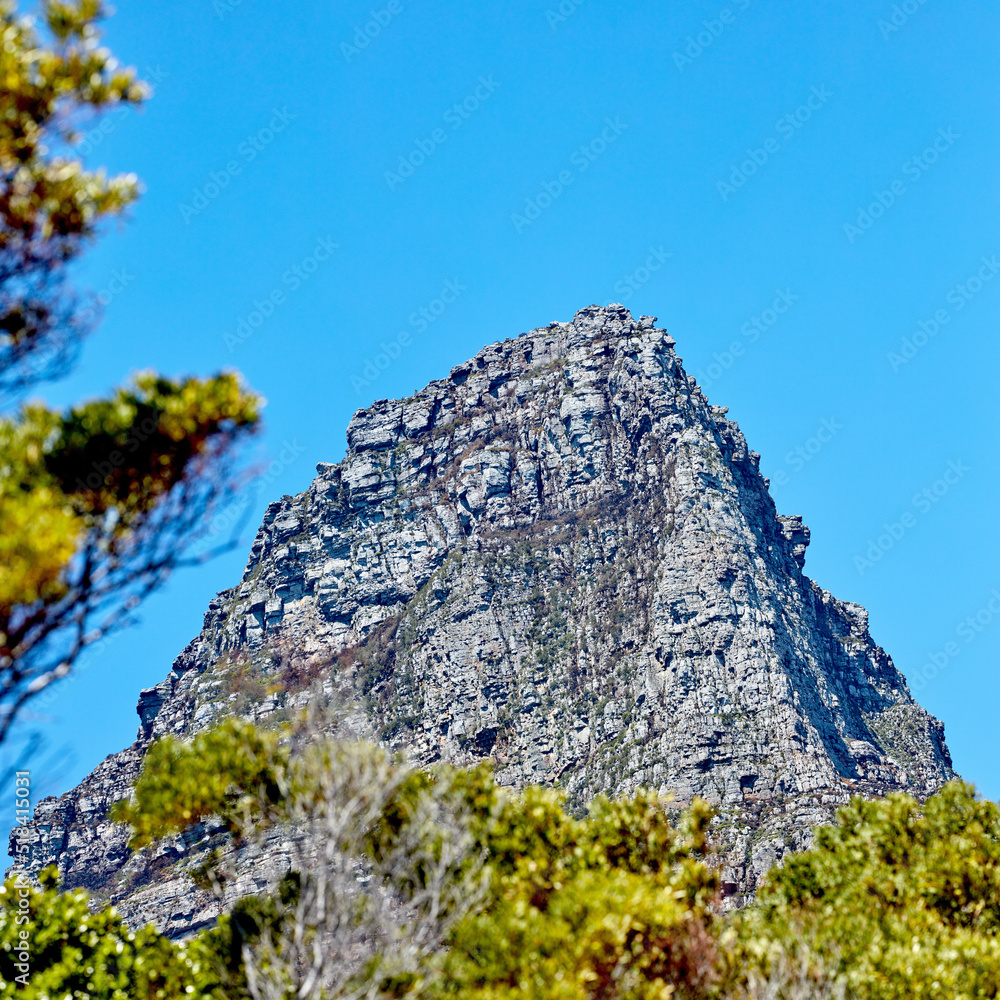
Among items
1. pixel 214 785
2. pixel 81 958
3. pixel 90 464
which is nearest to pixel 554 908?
pixel 214 785

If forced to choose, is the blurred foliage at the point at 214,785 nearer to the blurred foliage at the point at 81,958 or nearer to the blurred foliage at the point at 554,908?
the blurred foliage at the point at 554,908

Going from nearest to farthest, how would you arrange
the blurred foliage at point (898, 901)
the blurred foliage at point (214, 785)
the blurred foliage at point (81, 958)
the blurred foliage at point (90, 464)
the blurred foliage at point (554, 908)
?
the blurred foliage at point (90, 464) < the blurred foliage at point (554, 908) < the blurred foliage at point (898, 901) < the blurred foliage at point (214, 785) < the blurred foliage at point (81, 958)

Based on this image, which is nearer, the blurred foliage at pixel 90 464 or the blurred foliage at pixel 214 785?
the blurred foliage at pixel 90 464

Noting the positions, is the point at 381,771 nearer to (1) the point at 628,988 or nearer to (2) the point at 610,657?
(1) the point at 628,988

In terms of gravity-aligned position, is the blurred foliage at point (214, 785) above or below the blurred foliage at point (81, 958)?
above

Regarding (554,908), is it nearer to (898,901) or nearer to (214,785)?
(214,785)

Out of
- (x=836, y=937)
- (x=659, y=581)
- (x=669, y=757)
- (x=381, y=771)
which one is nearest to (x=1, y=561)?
(x=381, y=771)

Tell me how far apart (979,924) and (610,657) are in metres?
164

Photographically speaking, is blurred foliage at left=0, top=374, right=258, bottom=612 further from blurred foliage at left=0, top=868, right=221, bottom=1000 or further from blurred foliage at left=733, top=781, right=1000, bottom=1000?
blurred foliage at left=733, top=781, right=1000, bottom=1000

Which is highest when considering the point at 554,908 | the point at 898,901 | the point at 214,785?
the point at 898,901

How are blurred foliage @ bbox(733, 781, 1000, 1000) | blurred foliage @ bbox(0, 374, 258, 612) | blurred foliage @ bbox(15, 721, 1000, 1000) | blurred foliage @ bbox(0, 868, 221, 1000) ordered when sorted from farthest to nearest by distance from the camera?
blurred foliage @ bbox(0, 868, 221, 1000), blurred foliage @ bbox(733, 781, 1000, 1000), blurred foliage @ bbox(15, 721, 1000, 1000), blurred foliage @ bbox(0, 374, 258, 612)

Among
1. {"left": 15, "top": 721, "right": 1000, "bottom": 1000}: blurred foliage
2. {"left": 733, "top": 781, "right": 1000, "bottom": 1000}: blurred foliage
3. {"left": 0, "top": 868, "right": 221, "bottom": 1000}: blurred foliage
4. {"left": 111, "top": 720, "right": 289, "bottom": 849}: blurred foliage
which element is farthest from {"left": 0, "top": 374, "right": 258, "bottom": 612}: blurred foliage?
{"left": 733, "top": 781, "right": 1000, "bottom": 1000}: blurred foliage

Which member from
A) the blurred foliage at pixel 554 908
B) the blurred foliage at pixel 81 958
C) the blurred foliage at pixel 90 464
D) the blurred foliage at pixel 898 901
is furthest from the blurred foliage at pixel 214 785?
the blurred foliage at pixel 898 901

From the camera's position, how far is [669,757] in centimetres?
15500
